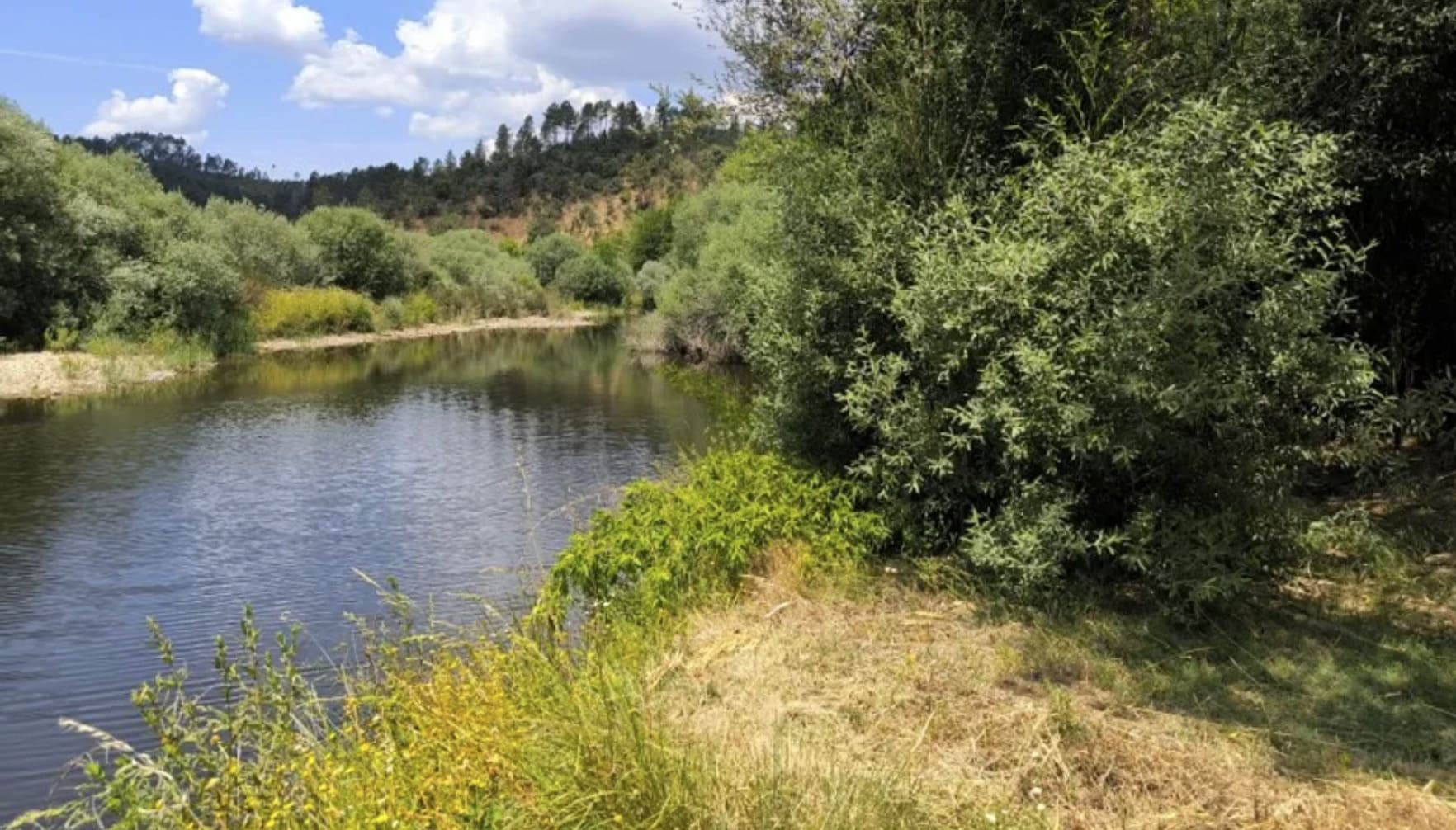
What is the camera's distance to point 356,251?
56.5 metres

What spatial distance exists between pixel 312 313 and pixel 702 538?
46121 mm

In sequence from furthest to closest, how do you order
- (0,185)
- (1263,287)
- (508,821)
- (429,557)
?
(0,185) → (429,557) → (1263,287) → (508,821)

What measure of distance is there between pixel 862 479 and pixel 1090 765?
14.1 feet

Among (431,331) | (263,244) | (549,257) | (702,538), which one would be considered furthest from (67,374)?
(549,257)

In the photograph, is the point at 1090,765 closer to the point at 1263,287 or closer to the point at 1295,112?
the point at 1263,287

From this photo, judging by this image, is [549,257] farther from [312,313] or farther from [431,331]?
[312,313]

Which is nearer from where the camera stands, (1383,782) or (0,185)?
(1383,782)

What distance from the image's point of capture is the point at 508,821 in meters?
3.90

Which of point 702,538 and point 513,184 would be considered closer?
point 702,538

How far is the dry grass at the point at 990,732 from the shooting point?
411 cm

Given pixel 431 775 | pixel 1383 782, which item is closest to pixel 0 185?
pixel 431 775

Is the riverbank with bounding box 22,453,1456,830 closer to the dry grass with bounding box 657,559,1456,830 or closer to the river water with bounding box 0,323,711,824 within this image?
the dry grass with bounding box 657,559,1456,830

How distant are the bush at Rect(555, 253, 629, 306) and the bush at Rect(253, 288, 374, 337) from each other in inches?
952

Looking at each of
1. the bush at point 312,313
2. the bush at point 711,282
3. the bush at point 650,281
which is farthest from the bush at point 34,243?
the bush at point 650,281
